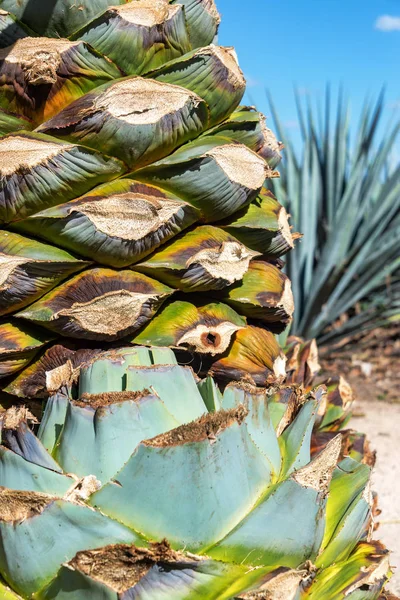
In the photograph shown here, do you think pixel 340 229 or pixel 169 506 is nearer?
pixel 169 506

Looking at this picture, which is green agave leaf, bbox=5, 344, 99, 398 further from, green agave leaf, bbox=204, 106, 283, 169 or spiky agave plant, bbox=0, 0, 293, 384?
green agave leaf, bbox=204, 106, 283, 169

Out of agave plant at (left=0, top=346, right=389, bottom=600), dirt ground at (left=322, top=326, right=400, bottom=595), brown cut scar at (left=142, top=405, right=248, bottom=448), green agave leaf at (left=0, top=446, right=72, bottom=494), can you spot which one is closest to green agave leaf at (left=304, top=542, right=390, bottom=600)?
agave plant at (left=0, top=346, right=389, bottom=600)

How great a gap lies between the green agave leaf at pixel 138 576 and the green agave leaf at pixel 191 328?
15.6 inches

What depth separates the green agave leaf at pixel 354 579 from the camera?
0.82 metres

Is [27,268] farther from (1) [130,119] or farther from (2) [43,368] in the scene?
(1) [130,119]

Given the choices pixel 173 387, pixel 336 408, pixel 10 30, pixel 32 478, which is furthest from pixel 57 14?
pixel 336 408

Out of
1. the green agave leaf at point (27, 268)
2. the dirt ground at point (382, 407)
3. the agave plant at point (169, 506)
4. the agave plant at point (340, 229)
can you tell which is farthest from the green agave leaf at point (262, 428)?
the agave plant at point (340, 229)

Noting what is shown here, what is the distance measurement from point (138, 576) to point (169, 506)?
9 cm

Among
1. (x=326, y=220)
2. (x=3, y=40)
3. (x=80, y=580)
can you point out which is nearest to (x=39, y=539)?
(x=80, y=580)

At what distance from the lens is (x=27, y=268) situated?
3.34 ft

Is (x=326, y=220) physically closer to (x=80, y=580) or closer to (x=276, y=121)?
(x=276, y=121)

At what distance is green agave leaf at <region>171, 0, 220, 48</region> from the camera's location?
1203mm

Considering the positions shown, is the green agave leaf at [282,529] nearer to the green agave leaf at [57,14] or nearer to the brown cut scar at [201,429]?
the brown cut scar at [201,429]

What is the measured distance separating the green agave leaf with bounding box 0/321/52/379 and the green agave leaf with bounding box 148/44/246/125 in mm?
493
